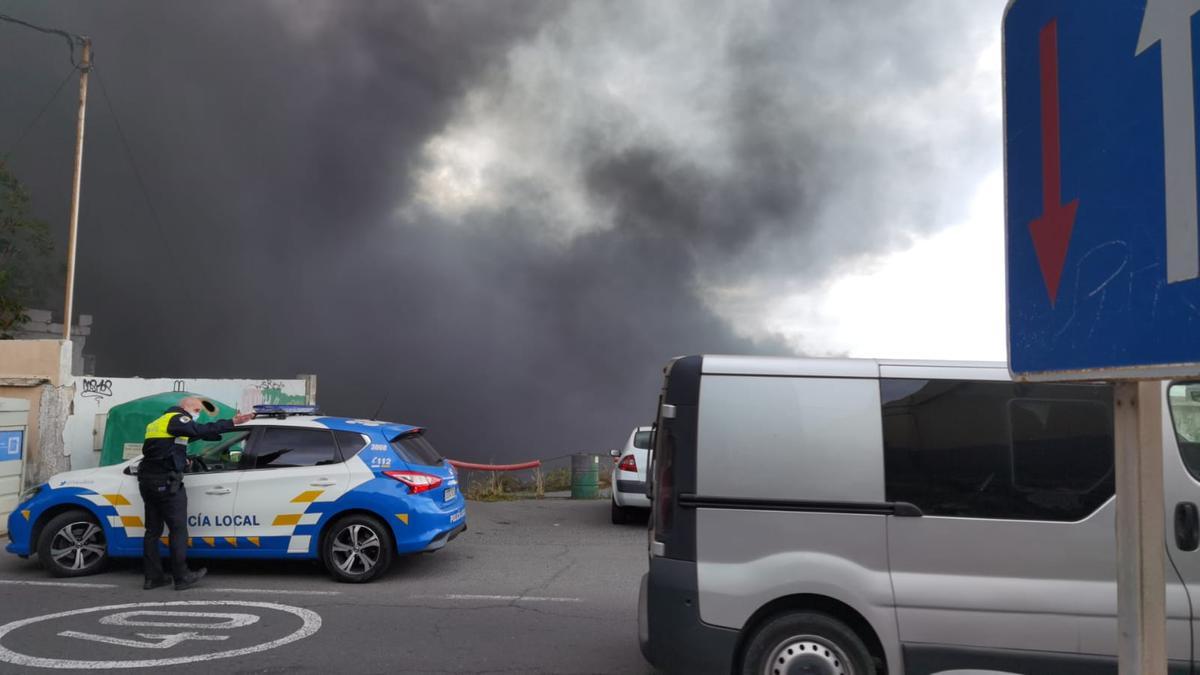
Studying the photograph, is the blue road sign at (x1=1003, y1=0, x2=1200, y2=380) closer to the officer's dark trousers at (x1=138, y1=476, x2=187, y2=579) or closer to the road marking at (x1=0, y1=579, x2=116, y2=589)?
the officer's dark trousers at (x1=138, y1=476, x2=187, y2=579)

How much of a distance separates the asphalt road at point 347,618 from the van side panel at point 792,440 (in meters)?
2.03

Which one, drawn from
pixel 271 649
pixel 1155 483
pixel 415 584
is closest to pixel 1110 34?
pixel 1155 483

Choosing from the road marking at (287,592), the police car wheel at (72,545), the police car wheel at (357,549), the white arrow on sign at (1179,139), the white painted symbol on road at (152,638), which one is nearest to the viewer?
the white arrow on sign at (1179,139)

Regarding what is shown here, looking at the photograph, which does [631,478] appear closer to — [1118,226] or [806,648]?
[806,648]

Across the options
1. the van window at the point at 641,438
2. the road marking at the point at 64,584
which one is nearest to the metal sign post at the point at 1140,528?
the road marking at the point at 64,584

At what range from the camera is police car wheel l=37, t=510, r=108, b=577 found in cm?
846

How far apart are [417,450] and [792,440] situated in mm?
5520

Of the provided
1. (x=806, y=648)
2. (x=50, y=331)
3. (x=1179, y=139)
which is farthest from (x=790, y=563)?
(x=50, y=331)

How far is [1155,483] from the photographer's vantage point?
64.3 inches

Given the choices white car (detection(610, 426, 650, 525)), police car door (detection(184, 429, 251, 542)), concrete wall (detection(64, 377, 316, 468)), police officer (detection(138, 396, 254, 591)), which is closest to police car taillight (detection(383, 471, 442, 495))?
police car door (detection(184, 429, 251, 542))

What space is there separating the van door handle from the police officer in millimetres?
7868

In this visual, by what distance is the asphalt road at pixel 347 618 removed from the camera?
580cm

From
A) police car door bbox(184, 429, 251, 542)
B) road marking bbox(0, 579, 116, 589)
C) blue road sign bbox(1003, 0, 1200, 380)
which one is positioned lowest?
road marking bbox(0, 579, 116, 589)

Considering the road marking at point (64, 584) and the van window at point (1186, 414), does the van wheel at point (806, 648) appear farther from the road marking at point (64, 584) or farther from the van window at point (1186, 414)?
the road marking at point (64, 584)
